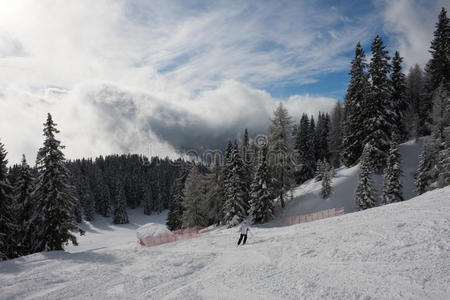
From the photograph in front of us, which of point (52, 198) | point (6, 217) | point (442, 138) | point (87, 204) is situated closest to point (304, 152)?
point (442, 138)

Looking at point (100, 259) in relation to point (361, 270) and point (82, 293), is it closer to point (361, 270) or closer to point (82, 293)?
point (82, 293)

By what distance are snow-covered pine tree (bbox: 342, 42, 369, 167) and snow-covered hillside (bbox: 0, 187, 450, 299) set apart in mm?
22615

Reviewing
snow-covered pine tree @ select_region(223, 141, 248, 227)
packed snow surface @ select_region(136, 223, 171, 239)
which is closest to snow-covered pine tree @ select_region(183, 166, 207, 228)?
snow-covered pine tree @ select_region(223, 141, 248, 227)

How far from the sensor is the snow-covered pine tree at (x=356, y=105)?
36938 millimetres

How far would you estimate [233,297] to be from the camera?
28.1 ft

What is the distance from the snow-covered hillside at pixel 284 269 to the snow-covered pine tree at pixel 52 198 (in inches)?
298

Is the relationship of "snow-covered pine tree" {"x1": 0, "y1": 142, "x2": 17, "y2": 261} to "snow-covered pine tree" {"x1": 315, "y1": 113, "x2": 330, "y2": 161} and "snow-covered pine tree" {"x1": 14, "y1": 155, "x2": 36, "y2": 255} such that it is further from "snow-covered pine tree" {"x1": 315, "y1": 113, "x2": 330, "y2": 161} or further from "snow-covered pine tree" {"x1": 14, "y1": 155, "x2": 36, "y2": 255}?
"snow-covered pine tree" {"x1": 315, "y1": 113, "x2": 330, "y2": 161}

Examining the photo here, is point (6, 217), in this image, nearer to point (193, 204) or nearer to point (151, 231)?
point (151, 231)

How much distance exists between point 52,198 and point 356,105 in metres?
39.3

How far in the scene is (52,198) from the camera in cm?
2370

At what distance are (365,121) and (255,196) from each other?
18.9m

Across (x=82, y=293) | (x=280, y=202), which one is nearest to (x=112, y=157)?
(x=280, y=202)

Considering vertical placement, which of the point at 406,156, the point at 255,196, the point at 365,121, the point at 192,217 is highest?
the point at 365,121

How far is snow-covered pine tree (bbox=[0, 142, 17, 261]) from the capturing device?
24.3 m
